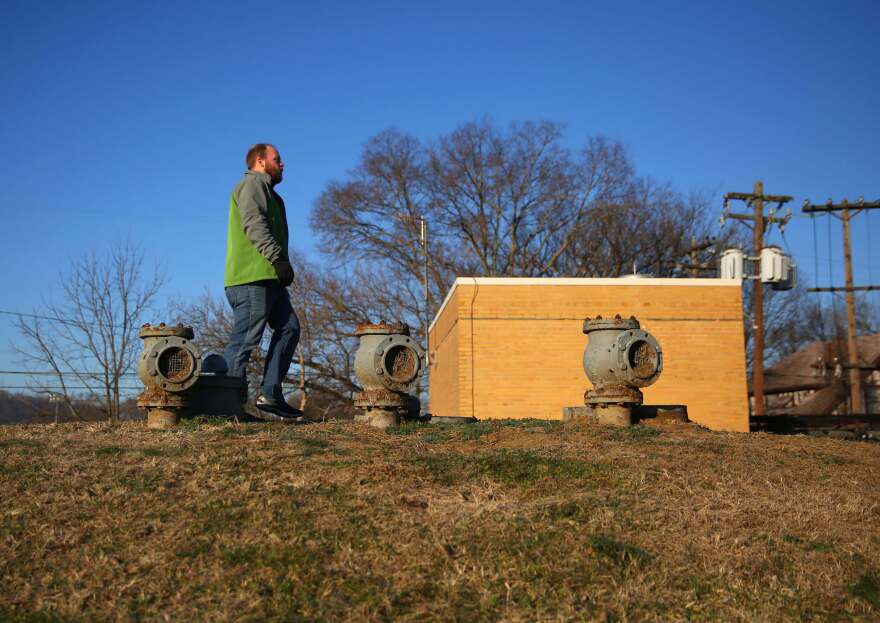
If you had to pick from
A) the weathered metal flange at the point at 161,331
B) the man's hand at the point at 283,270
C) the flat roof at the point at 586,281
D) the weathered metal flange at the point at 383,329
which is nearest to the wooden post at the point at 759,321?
the flat roof at the point at 586,281

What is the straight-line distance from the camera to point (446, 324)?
77.9 ft

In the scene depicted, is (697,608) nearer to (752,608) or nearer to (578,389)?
(752,608)

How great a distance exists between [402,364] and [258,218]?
193 centimetres

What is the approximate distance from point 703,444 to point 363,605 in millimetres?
4787

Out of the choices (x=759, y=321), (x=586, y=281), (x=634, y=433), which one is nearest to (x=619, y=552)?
(x=634, y=433)

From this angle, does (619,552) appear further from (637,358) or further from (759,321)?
(759,321)

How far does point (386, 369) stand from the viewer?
27.8ft

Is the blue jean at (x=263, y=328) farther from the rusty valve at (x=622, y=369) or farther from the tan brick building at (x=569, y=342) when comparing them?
the tan brick building at (x=569, y=342)

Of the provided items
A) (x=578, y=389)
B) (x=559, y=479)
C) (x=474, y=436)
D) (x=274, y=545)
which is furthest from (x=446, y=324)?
(x=274, y=545)

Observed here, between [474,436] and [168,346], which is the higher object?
[168,346]

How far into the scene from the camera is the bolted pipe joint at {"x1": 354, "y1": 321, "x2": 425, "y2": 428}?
847 cm

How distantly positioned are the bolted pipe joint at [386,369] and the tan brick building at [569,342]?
11616 millimetres

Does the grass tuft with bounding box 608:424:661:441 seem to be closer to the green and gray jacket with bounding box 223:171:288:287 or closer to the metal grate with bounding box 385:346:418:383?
the metal grate with bounding box 385:346:418:383

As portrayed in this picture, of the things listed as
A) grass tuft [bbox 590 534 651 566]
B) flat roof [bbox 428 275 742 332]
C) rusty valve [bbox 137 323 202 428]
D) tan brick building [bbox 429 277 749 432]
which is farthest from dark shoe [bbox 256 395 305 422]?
flat roof [bbox 428 275 742 332]
